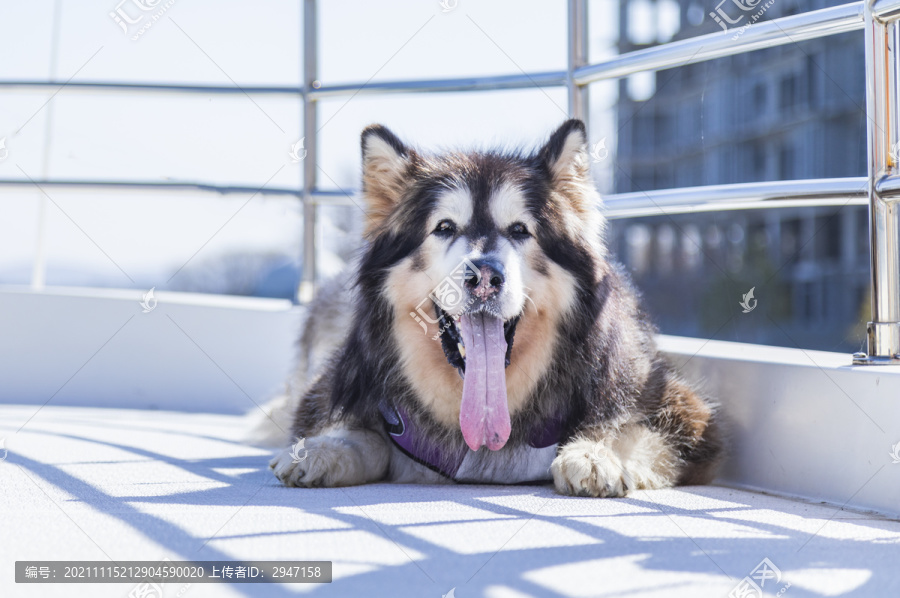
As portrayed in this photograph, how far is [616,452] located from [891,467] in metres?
0.80

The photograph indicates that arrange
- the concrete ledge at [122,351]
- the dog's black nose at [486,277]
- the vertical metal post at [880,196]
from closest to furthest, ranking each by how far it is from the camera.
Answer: the vertical metal post at [880,196] < the dog's black nose at [486,277] < the concrete ledge at [122,351]

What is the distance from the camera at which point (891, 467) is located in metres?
2.18

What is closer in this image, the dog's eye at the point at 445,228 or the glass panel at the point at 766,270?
the dog's eye at the point at 445,228

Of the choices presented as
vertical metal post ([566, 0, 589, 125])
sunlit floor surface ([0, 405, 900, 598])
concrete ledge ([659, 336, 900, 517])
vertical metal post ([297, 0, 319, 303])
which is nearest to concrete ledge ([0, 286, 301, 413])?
vertical metal post ([297, 0, 319, 303])

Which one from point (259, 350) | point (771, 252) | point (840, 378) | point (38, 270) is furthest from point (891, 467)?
point (771, 252)

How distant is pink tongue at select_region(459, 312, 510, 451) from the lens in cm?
262

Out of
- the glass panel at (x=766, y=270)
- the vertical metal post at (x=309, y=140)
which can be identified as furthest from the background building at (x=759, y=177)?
the vertical metal post at (x=309, y=140)

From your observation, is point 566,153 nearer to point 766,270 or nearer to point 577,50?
point 577,50

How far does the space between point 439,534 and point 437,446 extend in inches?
39.4

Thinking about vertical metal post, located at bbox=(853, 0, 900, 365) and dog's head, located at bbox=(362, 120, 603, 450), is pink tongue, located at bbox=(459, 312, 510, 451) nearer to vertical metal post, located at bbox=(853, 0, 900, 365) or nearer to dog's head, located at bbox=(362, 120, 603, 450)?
dog's head, located at bbox=(362, 120, 603, 450)

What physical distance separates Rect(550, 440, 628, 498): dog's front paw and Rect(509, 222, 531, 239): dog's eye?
737 millimetres

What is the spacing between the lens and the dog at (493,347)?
263 centimetres

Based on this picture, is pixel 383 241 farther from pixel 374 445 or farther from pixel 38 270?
pixel 38 270

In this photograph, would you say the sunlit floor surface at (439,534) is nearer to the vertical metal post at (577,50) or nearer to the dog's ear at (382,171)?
the dog's ear at (382,171)
